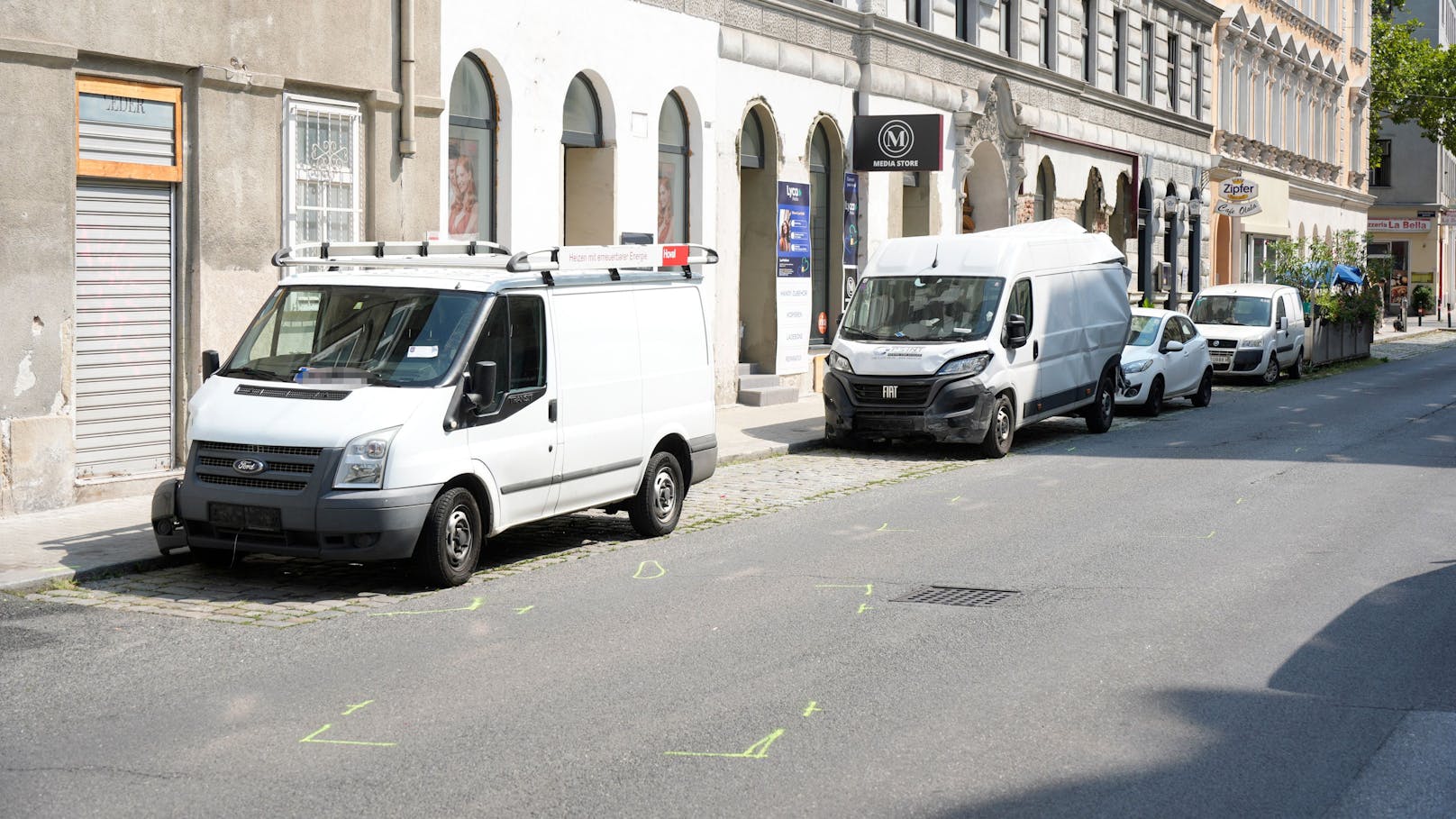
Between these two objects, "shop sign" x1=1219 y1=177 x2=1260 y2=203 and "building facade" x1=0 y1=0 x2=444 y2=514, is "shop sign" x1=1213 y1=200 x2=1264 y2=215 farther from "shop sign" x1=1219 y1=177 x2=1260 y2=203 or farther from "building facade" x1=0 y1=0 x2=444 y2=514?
"building facade" x1=0 y1=0 x2=444 y2=514

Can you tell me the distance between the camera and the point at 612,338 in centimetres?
1155

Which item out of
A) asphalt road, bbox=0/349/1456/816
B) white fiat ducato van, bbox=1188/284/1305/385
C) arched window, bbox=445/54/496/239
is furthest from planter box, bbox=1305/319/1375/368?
asphalt road, bbox=0/349/1456/816

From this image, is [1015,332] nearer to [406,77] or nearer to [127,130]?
→ [406,77]

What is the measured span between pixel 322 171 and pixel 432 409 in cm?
643

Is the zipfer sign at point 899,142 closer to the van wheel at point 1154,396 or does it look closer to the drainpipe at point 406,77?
the van wheel at point 1154,396

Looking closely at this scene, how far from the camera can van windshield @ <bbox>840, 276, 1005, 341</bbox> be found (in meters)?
17.8

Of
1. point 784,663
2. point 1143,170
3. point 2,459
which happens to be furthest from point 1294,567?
point 1143,170

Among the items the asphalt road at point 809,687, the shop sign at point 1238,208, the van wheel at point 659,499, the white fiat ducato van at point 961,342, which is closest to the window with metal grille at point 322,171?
the van wheel at point 659,499

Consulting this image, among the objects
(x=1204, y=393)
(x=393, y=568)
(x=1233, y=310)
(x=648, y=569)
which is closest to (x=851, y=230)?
(x=1204, y=393)

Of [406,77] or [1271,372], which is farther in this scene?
[1271,372]

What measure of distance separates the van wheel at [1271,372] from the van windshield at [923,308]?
13.0 meters

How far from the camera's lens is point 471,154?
709 inches

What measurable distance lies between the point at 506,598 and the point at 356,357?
1824mm

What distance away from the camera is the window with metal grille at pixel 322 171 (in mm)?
15078
